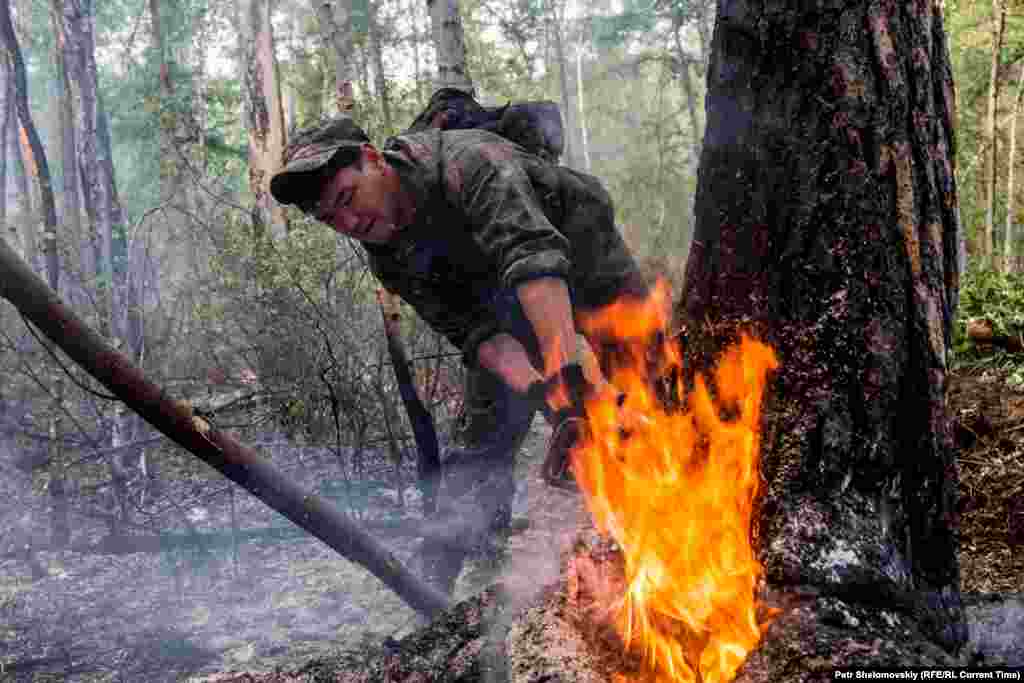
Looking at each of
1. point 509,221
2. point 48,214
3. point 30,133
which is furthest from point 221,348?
point 509,221

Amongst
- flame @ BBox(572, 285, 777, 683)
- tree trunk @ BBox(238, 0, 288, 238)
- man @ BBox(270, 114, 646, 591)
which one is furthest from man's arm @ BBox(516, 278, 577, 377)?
tree trunk @ BBox(238, 0, 288, 238)

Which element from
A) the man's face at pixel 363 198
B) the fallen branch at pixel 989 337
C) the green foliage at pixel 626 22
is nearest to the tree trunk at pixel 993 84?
the fallen branch at pixel 989 337

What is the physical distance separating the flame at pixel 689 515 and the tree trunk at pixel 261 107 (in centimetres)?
634

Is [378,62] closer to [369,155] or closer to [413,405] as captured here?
[413,405]

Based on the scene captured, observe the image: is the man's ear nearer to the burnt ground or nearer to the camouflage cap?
the camouflage cap

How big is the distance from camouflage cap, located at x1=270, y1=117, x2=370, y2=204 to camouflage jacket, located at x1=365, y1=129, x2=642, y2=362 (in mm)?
176

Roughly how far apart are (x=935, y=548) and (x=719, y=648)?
0.68 meters

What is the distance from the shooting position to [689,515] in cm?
193

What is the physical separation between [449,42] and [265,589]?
4090mm

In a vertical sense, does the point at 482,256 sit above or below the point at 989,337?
above

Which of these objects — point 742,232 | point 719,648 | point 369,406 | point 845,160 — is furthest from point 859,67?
point 369,406

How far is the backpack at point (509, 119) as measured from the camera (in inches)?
117

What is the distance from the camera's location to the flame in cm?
170

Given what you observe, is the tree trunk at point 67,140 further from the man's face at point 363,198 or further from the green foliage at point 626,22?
the green foliage at point 626,22
